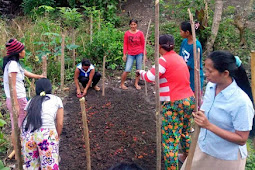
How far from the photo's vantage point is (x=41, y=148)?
2662 millimetres

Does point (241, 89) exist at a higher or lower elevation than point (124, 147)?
higher

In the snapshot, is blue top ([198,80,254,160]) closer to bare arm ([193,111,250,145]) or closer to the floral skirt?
bare arm ([193,111,250,145])

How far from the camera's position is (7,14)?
36.4 ft

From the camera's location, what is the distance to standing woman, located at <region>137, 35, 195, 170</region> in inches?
111

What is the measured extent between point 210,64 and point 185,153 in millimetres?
1770

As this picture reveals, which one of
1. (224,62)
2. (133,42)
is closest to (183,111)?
(224,62)

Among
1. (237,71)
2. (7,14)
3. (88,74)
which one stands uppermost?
(7,14)

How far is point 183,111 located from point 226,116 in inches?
37.6

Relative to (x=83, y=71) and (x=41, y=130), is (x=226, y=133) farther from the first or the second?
(x=83, y=71)

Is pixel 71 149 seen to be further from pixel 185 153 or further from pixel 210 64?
pixel 210 64

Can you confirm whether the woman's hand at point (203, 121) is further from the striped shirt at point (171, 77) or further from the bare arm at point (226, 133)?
the striped shirt at point (171, 77)

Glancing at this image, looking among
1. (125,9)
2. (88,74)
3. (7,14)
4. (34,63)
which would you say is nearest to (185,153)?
(88,74)

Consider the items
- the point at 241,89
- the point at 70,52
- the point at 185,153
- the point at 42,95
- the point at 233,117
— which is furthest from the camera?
the point at 70,52

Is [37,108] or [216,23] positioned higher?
[216,23]
